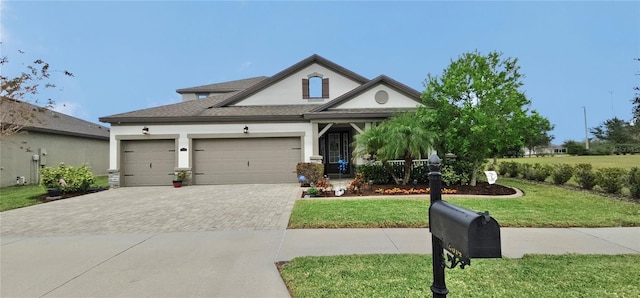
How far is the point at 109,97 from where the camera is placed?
2036cm

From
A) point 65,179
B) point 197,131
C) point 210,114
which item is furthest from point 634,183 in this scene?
point 65,179

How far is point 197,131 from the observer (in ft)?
46.3

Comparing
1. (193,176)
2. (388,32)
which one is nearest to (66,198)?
(193,176)

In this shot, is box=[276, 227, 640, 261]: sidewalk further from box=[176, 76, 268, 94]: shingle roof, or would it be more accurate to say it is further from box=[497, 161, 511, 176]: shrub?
box=[176, 76, 268, 94]: shingle roof

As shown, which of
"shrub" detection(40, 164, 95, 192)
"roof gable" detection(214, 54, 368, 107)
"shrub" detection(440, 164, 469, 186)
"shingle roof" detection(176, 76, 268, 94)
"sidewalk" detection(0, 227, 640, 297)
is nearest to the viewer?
"sidewalk" detection(0, 227, 640, 297)

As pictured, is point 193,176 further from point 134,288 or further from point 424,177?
point 134,288

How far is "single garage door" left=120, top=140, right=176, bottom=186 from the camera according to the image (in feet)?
46.2

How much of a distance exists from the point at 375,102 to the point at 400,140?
4.68 m

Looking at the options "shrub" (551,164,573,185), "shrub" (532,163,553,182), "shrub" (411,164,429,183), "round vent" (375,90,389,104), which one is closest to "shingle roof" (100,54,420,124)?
"round vent" (375,90,389,104)

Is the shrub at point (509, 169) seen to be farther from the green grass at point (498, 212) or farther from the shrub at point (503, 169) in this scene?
the green grass at point (498, 212)

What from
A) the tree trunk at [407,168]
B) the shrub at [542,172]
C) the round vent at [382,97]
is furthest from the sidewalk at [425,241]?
the round vent at [382,97]

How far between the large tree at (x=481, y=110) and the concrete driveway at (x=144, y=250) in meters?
6.32

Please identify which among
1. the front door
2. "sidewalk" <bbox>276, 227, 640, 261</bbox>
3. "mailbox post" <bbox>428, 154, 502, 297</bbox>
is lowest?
"sidewalk" <bbox>276, 227, 640, 261</bbox>

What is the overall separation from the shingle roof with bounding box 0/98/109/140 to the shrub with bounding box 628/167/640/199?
2106 centimetres
